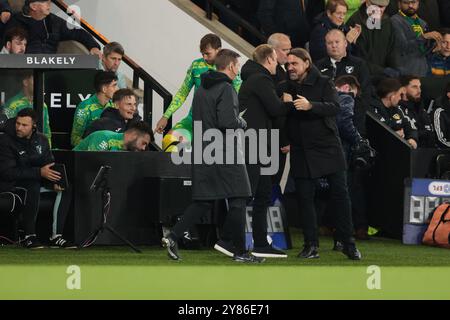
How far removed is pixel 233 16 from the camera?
16.9m

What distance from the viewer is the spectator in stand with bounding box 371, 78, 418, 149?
15.5 meters

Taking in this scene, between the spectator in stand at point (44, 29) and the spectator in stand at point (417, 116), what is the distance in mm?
3478

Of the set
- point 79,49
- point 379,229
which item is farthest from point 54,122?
point 379,229

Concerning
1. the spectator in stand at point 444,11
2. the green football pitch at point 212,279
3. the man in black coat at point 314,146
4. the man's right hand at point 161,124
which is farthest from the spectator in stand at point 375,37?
the green football pitch at point 212,279

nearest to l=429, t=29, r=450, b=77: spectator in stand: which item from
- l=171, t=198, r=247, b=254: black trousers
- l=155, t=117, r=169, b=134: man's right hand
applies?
l=155, t=117, r=169, b=134: man's right hand

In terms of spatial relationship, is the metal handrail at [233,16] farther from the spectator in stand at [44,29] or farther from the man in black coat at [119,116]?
the man in black coat at [119,116]

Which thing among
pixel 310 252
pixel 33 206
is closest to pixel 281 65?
pixel 310 252

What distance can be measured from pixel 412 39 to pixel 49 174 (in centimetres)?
565

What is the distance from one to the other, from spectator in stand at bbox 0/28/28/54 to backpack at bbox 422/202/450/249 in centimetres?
460

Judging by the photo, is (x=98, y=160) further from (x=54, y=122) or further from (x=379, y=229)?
(x=379, y=229)

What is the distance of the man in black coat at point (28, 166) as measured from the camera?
44.3ft

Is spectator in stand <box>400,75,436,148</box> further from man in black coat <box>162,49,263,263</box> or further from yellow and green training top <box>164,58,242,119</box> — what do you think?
man in black coat <box>162,49,263,263</box>

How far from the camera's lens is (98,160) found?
1362cm

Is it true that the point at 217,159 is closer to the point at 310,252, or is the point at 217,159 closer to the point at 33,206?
the point at 310,252
